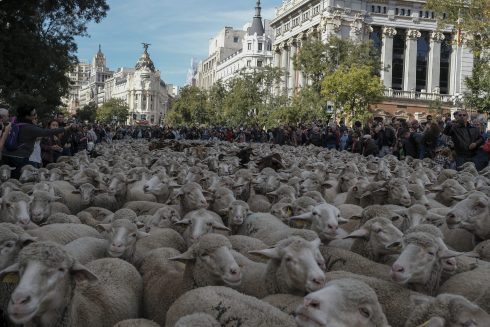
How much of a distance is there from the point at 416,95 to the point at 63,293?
6328cm

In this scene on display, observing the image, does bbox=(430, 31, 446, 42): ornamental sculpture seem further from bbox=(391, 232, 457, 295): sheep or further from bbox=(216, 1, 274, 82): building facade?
bbox=(391, 232, 457, 295): sheep

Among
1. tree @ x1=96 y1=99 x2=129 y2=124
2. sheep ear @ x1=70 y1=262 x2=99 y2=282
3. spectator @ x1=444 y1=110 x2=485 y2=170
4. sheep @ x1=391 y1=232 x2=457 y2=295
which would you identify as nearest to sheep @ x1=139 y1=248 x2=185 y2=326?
sheep ear @ x1=70 y1=262 x2=99 y2=282

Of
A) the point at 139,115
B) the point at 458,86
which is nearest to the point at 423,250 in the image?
the point at 458,86

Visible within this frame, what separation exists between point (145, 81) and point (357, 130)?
558 feet

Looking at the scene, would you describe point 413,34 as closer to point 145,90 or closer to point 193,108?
point 193,108

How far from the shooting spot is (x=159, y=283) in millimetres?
4445

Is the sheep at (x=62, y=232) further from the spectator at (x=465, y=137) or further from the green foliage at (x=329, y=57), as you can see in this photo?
the green foliage at (x=329, y=57)

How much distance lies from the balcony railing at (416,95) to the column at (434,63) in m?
2.33

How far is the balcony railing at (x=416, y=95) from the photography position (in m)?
61.9

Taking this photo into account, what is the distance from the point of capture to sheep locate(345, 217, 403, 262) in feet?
15.4

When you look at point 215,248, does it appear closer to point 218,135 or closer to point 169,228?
point 169,228

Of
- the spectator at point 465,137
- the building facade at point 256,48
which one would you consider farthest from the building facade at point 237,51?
the spectator at point 465,137

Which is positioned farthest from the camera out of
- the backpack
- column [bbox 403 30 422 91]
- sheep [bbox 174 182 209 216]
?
column [bbox 403 30 422 91]

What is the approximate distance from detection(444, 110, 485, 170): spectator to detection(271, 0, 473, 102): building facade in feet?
168
